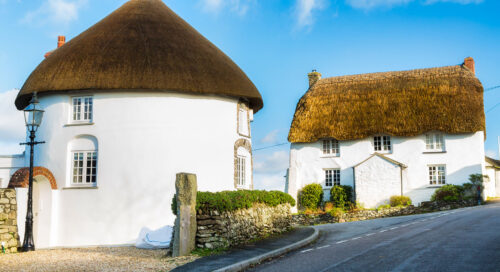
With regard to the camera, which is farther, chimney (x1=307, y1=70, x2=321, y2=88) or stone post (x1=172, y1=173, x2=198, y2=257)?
chimney (x1=307, y1=70, x2=321, y2=88)

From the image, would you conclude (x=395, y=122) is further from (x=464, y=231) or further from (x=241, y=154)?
(x=464, y=231)

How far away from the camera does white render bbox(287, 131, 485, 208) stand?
31.5 meters

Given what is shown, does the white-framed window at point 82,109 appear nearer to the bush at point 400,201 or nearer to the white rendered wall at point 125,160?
the white rendered wall at point 125,160

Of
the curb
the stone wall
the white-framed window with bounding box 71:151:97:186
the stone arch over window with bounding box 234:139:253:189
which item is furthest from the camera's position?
the stone arch over window with bounding box 234:139:253:189

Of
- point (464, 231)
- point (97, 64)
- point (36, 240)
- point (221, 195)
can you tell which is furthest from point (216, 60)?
point (464, 231)

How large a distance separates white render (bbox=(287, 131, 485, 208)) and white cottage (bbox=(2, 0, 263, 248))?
50.4 feet

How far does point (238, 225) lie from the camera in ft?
47.6

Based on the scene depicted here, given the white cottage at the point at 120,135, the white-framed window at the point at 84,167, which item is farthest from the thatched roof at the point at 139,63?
the white-framed window at the point at 84,167

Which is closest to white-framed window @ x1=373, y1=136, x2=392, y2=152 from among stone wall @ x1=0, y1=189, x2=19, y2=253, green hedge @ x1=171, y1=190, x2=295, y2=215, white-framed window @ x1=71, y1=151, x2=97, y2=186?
green hedge @ x1=171, y1=190, x2=295, y2=215

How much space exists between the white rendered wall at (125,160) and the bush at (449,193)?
17.1 m

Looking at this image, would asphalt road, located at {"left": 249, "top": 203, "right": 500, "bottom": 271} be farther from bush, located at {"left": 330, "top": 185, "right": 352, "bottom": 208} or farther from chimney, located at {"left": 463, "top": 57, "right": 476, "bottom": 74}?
chimney, located at {"left": 463, "top": 57, "right": 476, "bottom": 74}

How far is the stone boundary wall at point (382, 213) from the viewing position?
29250mm

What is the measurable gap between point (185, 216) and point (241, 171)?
9.76 metres

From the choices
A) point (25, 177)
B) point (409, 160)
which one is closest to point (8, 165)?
point (25, 177)
